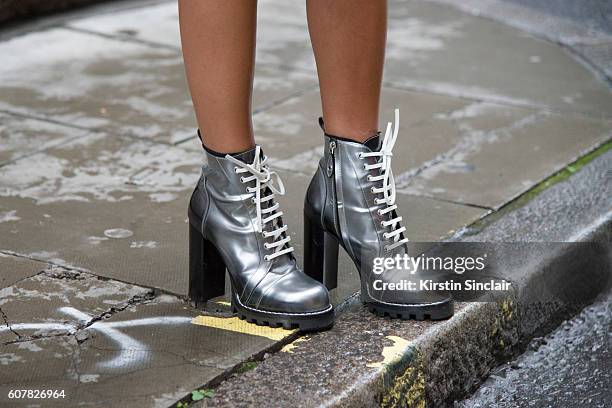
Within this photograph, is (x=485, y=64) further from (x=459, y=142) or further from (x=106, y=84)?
(x=106, y=84)

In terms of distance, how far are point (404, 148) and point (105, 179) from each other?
35.7 inches

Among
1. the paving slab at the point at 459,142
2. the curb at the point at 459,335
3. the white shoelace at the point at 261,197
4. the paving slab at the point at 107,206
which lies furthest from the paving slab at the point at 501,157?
the white shoelace at the point at 261,197

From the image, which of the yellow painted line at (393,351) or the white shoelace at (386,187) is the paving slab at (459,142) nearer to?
the white shoelace at (386,187)

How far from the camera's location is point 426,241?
2490 millimetres

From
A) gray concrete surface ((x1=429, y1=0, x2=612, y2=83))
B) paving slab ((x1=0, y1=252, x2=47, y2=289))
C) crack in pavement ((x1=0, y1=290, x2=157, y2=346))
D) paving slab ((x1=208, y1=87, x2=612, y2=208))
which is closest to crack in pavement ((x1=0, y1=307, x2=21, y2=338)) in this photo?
crack in pavement ((x1=0, y1=290, x2=157, y2=346))

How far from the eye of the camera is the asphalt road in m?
2.18

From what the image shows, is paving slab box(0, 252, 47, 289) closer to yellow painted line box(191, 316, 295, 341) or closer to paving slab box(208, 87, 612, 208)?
yellow painted line box(191, 316, 295, 341)

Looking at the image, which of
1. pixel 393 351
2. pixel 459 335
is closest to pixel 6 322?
pixel 393 351

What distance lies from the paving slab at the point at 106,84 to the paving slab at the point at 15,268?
3.16 ft

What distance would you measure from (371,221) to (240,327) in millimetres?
328

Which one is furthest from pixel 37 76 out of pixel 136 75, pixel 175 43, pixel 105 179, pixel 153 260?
pixel 153 260

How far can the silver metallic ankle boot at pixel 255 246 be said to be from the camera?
2.00m

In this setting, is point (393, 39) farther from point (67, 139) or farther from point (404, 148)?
point (67, 139)

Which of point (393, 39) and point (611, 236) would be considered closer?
point (611, 236)
